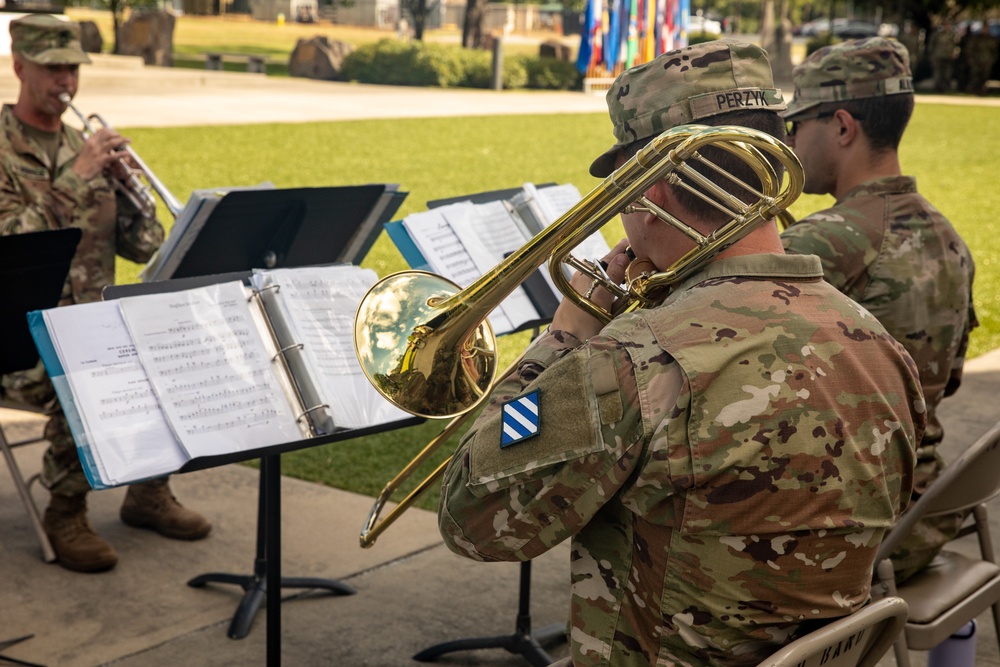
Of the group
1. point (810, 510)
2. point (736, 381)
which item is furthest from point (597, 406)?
point (810, 510)

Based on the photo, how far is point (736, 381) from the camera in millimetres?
1773

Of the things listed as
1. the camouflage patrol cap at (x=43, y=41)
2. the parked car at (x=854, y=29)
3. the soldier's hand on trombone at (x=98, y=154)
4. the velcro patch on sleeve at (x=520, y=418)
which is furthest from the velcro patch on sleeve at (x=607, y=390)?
the parked car at (x=854, y=29)

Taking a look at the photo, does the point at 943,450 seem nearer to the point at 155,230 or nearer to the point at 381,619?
the point at 381,619

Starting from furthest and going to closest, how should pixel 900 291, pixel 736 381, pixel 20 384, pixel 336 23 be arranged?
pixel 336 23 → pixel 20 384 → pixel 900 291 → pixel 736 381

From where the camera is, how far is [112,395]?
2598 millimetres

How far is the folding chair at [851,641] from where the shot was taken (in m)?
1.78

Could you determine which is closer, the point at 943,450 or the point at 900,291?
the point at 900,291

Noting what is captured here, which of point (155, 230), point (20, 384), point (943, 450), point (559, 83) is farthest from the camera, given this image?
point (559, 83)

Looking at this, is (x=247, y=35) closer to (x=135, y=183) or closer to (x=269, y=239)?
(x=135, y=183)

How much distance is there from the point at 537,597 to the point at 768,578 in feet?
7.76

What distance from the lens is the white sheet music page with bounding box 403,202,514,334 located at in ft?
11.1

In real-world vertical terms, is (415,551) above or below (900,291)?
below

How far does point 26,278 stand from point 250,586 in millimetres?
1307

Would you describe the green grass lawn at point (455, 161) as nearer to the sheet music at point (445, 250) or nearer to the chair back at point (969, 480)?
the sheet music at point (445, 250)
